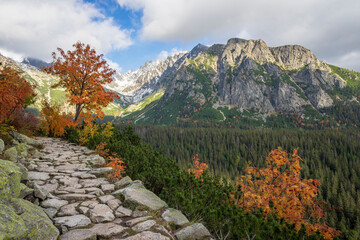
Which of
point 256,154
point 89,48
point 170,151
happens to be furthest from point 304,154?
point 89,48

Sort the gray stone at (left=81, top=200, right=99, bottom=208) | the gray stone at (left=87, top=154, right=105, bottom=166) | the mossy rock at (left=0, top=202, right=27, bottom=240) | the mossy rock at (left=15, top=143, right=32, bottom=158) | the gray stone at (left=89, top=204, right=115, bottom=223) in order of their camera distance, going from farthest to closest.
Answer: the gray stone at (left=87, top=154, right=105, bottom=166) < the mossy rock at (left=15, top=143, right=32, bottom=158) < the gray stone at (left=81, top=200, right=99, bottom=208) < the gray stone at (left=89, top=204, right=115, bottom=223) < the mossy rock at (left=0, top=202, right=27, bottom=240)

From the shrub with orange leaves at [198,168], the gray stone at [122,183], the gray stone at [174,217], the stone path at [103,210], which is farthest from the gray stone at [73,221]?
the shrub with orange leaves at [198,168]

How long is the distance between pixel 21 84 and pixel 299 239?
44.4ft

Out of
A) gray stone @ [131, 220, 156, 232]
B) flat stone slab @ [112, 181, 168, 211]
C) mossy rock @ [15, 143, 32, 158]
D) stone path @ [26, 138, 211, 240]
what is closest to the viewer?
stone path @ [26, 138, 211, 240]

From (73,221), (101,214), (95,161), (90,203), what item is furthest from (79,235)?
(95,161)

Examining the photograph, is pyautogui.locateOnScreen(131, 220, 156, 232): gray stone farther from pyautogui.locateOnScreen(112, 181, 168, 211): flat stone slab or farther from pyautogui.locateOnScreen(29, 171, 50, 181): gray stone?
pyautogui.locateOnScreen(29, 171, 50, 181): gray stone

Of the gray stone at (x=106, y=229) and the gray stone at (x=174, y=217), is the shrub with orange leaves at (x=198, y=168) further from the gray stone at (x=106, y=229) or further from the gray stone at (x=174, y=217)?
the gray stone at (x=106, y=229)

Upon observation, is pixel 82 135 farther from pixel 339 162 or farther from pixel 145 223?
pixel 339 162

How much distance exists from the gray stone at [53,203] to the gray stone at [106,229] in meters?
1.38

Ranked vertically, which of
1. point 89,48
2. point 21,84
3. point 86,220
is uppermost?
point 89,48

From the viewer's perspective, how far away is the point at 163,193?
596 cm

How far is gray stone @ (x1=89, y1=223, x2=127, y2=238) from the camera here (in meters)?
3.57

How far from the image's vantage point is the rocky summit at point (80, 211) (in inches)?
126

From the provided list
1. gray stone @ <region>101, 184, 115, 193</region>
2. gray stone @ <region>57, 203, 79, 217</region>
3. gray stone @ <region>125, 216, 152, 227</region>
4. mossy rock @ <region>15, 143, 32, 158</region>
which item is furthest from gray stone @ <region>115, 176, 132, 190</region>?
mossy rock @ <region>15, 143, 32, 158</region>
